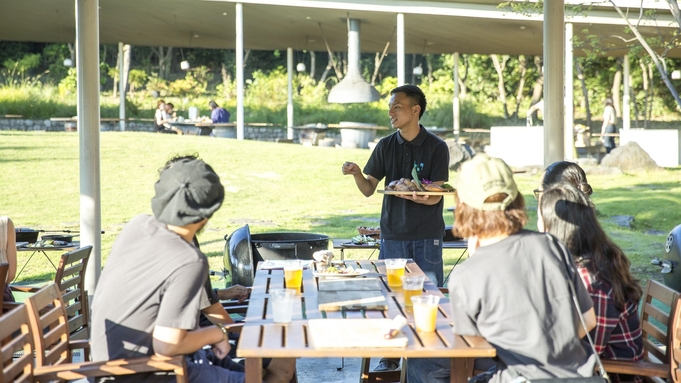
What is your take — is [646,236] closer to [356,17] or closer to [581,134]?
[356,17]

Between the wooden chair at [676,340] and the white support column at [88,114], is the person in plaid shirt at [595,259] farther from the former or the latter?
the white support column at [88,114]

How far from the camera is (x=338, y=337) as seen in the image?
269cm

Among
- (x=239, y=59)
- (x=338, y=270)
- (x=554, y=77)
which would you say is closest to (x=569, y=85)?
(x=239, y=59)

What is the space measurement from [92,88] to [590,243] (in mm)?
3694

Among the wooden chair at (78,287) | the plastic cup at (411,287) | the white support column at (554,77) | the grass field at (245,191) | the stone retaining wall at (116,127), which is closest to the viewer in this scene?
the plastic cup at (411,287)

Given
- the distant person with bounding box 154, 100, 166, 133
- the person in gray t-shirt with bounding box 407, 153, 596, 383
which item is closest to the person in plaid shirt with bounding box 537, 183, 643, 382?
the person in gray t-shirt with bounding box 407, 153, 596, 383

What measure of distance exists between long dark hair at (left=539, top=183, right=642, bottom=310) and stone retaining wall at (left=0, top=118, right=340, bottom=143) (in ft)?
59.6

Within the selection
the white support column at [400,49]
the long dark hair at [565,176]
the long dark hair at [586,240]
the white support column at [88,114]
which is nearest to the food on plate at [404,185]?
the long dark hair at [565,176]

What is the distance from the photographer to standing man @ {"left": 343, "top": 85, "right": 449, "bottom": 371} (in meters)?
4.91

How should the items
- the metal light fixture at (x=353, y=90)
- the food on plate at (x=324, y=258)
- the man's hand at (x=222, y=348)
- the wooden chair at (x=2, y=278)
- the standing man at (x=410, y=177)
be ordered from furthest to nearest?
the metal light fixture at (x=353, y=90)
the standing man at (x=410, y=177)
the wooden chair at (x=2, y=278)
the food on plate at (x=324, y=258)
the man's hand at (x=222, y=348)

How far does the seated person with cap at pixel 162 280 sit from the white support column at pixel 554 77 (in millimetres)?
3294

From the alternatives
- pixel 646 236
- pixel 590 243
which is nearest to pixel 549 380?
pixel 590 243

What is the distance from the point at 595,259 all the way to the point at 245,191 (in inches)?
466

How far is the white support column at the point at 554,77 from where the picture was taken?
5.49 m
